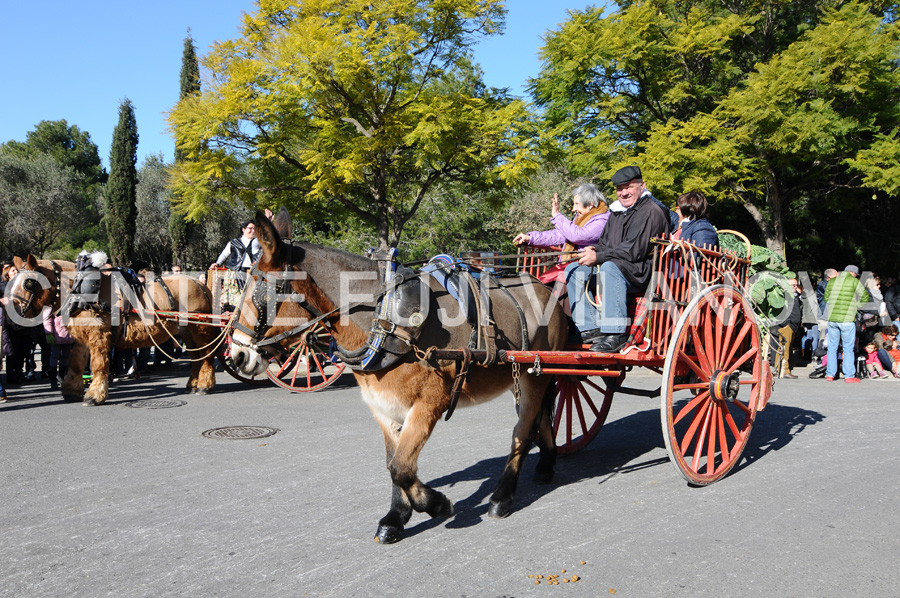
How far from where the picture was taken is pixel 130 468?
5883 millimetres

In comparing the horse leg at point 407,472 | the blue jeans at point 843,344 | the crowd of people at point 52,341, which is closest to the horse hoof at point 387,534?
the horse leg at point 407,472

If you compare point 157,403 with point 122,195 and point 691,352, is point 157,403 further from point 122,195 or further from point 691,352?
point 122,195

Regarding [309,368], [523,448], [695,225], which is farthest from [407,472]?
[309,368]

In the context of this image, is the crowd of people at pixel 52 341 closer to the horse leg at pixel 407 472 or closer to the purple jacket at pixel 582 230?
the purple jacket at pixel 582 230

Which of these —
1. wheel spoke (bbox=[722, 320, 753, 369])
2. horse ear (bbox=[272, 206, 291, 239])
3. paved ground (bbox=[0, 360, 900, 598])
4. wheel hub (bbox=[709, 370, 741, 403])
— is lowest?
paved ground (bbox=[0, 360, 900, 598])

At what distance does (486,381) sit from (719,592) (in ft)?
6.21

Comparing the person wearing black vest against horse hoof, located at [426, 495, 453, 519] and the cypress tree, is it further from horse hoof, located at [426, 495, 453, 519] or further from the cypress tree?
the cypress tree

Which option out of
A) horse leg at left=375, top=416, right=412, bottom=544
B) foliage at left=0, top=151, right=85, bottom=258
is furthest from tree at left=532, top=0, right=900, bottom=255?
foliage at left=0, top=151, right=85, bottom=258

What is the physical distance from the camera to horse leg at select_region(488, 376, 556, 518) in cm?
454

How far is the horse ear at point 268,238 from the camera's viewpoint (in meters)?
3.78

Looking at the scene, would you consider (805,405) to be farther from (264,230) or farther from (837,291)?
(264,230)

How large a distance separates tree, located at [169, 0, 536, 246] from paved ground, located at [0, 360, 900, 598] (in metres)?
8.87

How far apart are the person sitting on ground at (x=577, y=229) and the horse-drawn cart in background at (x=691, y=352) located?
1.20 ft

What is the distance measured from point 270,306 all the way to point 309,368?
7.44 metres
